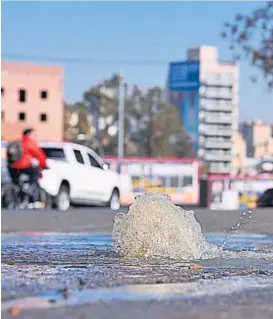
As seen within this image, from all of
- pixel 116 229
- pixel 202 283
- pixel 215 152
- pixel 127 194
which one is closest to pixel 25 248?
pixel 116 229

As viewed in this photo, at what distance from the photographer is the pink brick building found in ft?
293

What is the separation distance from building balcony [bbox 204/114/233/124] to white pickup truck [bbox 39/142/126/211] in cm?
5606

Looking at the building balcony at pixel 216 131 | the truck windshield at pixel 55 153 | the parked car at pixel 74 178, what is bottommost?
the parked car at pixel 74 178

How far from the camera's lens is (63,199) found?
21859 millimetres

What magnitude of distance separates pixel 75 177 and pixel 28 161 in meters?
2.52

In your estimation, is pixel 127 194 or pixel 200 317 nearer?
pixel 200 317

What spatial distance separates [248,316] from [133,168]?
3093cm

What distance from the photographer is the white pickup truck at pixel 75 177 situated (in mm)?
21281

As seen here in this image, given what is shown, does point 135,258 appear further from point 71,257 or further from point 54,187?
point 54,187

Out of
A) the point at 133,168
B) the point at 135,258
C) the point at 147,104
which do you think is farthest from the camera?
the point at 147,104

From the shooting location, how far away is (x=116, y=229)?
8422 mm

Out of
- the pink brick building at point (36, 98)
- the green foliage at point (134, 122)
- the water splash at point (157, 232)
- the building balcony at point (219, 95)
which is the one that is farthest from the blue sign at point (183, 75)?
the water splash at point (157, 232)

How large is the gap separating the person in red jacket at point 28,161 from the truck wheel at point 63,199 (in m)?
1.69

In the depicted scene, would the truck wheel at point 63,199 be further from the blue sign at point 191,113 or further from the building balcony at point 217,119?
the building balcony at point 217,119
